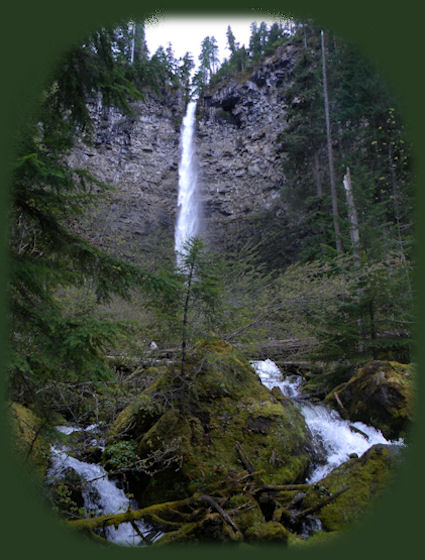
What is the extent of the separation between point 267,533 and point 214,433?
5.99ft

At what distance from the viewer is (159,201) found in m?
28.5

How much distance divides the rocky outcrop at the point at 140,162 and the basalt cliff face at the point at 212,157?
0.28 ft

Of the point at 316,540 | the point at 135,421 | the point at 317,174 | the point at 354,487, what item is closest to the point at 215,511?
the point at 316,540

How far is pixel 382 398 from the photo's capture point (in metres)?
6.21

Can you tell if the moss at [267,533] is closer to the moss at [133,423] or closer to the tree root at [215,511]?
the tree root at [215,511]

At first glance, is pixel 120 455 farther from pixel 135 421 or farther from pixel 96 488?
pixel 135 421

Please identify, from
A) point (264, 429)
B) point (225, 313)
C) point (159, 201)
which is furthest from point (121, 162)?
point (264, 429)

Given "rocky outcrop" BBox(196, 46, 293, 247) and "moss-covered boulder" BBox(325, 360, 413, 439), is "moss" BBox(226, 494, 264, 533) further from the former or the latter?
"rocky outcrop" BBox(196, 46, 293, 247)

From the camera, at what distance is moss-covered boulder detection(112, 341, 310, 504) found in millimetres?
4379

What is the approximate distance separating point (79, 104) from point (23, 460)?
427cm

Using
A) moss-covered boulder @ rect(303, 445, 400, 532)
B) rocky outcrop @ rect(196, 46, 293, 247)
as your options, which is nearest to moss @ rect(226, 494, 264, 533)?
moss-covered boulder @ rect(303, 445, 400, 532)

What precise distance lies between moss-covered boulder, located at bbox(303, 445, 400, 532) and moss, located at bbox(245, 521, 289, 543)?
718mm

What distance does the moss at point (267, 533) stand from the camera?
10.4 ft

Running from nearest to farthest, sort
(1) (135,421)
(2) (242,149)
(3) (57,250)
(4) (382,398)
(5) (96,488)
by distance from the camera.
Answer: (3) (57,250)
(5) (96,488)
(1) (135,421)
(4) (382,398)
(2) (242,149)
